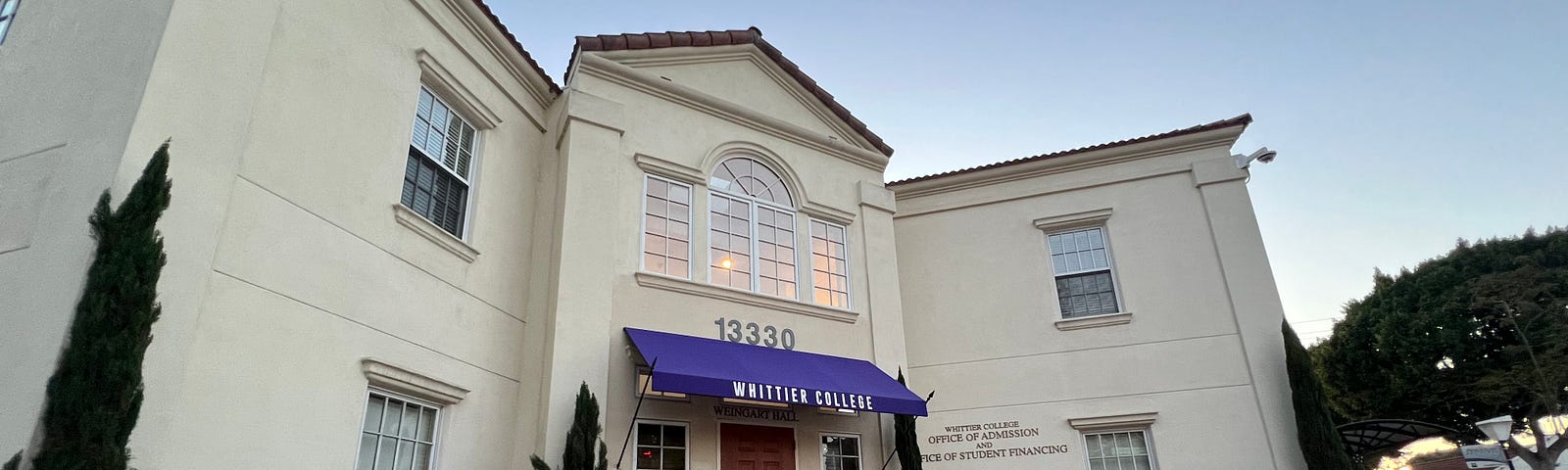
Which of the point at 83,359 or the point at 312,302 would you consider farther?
the point at 312,302

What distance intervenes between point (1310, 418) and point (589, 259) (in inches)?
365

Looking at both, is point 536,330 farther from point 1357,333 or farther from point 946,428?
point 1357,333

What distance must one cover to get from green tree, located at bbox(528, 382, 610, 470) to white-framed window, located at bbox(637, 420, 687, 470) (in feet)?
2.08

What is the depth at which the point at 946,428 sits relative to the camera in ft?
40.8

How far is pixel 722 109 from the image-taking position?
37.9ft

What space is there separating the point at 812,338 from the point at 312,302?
5.88 meters

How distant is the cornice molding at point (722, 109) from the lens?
10578 millimetres

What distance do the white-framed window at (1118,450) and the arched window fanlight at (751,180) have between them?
214 inches

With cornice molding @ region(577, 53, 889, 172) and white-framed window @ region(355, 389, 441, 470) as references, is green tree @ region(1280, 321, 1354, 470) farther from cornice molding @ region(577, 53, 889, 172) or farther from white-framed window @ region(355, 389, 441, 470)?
white-framed window @ region(355, 389, 441, 470)

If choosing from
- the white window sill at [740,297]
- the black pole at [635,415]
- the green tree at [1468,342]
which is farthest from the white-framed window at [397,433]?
the green tree at [1468,342]

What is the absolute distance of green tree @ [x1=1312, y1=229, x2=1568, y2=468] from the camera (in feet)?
57.5

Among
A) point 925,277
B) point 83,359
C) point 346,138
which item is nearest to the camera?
point 83,359

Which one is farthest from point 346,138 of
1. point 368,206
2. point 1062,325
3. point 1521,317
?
point 1521,317

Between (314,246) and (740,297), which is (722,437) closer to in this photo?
(740,297)
